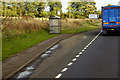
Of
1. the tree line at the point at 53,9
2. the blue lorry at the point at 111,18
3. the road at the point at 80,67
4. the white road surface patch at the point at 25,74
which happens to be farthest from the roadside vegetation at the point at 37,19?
the blue lorry at the point at 111,18

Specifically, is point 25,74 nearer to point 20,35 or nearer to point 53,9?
point 20,35

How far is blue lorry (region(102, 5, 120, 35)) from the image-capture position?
94.2 ft

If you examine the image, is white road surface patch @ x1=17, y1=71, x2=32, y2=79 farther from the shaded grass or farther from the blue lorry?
the blue lorry

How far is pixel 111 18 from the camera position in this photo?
28.9 m

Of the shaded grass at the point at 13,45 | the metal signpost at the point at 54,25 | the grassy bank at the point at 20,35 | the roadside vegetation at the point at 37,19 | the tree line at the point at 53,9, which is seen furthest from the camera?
the tree line at the point at 53,9

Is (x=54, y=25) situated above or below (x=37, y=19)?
below

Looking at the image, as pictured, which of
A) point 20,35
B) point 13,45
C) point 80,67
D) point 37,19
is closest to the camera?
point 80,67

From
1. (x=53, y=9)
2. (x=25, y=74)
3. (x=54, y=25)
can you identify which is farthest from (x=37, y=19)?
(x=53, y=9)

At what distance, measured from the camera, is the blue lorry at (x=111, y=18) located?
28.7 m

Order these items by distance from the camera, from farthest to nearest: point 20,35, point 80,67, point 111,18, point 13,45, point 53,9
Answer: point 53,9
point 111,18
point 20,35
point 13,45
point 80,67

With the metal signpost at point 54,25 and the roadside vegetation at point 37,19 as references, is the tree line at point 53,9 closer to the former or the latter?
the roadside vegetation at point 37,19

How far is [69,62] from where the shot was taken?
13234 millimetres

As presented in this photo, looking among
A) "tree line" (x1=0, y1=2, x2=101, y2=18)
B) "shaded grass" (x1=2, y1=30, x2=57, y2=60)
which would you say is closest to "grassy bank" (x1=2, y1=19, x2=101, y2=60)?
"shaded grass" (x1=2, y1=30, x2=57, y2=60)

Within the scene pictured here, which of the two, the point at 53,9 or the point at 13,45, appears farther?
the point at 53,9
